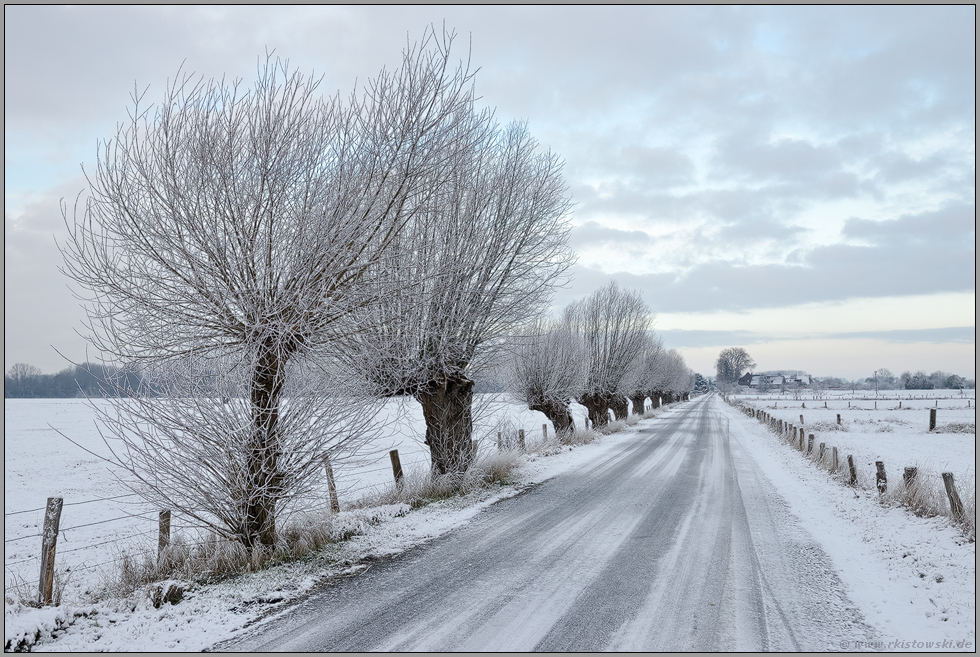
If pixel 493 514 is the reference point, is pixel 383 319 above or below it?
above

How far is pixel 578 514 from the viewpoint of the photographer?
9.12 meters

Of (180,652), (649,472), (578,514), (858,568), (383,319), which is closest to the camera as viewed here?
(180,652)

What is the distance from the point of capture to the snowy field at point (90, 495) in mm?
7484

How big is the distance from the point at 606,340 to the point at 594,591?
25.7 m

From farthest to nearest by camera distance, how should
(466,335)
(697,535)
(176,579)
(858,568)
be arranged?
1. (466,335)
2. (697,535)
3. (858,568)
4. (176,579)

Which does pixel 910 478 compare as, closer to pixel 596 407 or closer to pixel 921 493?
pixel 921 493

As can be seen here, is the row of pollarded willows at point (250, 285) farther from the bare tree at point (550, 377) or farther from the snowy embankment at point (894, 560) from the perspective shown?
the bare tree at point (550, 377)

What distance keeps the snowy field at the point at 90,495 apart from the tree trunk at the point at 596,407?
962 centimetres

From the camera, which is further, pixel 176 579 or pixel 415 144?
pixel 415 144

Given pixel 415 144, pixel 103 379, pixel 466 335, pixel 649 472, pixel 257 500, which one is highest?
pixel 415 144

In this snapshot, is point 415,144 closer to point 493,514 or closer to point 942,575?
point 493,514

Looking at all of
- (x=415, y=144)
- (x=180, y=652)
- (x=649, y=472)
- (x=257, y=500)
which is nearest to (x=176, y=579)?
(x=257, y=500)

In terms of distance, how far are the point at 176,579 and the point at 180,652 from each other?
1.49 m

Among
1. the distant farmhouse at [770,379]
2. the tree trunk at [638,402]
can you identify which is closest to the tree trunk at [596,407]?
the tree trunk at [638,402]
